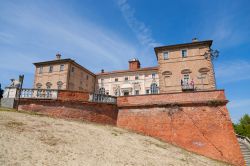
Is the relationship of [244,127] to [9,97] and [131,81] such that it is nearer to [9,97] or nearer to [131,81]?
[131,81]

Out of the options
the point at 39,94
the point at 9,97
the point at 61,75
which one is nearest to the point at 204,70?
the point at 39,94

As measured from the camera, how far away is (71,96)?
1655 cm

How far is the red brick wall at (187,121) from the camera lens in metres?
15.3

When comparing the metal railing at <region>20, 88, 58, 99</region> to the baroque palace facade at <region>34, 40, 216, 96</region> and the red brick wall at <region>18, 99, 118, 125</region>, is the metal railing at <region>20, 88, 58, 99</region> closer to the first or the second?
the red brick wall at <region>18, 99, 118, 125</region>

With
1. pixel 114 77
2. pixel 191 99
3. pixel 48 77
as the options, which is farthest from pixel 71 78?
pixel 191 99

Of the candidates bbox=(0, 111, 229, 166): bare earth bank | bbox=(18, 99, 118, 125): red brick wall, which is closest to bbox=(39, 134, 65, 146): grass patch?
bbox=(0, 111, 229, 166): bare earth bank

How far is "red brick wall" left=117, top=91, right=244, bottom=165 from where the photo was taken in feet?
50.1

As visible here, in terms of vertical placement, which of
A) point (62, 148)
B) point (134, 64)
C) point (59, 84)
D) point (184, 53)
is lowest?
point (62, 148)

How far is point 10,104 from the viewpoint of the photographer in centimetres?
1589

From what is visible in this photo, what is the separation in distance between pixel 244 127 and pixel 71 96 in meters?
47.2

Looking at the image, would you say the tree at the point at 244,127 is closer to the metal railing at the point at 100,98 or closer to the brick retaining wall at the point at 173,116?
the brick retaining wall at the point at 173,116

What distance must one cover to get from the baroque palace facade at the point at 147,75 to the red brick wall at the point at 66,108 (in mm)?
14891

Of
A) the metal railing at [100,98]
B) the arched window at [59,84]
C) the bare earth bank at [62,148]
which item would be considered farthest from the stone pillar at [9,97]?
the arched window at [59,84]

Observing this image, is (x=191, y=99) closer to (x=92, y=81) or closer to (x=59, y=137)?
(x=59, y=137)
